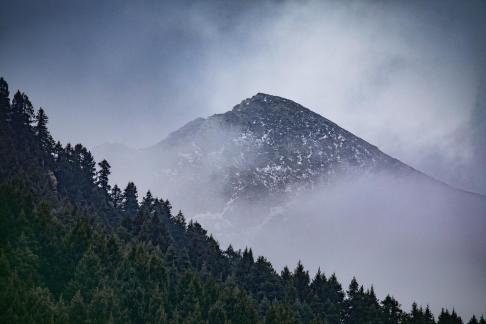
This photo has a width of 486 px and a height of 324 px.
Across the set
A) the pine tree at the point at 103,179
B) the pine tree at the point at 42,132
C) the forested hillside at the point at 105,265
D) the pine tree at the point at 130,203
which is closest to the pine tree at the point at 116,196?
the forested hillside at the point at 105,265

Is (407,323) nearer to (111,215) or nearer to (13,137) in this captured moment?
(111,215)

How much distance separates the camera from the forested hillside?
194ft

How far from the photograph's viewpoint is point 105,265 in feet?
235

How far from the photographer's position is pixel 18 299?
5012 centimetres

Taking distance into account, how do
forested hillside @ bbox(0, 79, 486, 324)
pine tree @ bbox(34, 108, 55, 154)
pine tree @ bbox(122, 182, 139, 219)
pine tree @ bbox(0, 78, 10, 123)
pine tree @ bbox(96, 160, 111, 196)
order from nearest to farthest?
forested hillside @ bbox(0, 79, 486, 324)
pine tree @ bbox(0, 78, 10, 123)
pine tree @ bbox(34, 108, 55, 154)
pine tree @ bbox(122, 182, 139, 219)
pine tree @ bbox(96, 160, 111, 196)

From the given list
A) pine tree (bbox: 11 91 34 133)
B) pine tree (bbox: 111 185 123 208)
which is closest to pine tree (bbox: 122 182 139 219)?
pine tree (bbox: 111 185 123 208)

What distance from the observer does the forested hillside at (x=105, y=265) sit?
59.2 meters

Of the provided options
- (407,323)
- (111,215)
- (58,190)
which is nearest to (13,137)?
(58,190)

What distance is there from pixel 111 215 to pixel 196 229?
1921cm

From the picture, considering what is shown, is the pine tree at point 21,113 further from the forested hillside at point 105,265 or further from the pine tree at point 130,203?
the pine tree at point 130,203

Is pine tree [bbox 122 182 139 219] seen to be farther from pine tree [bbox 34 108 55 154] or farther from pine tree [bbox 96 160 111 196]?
pine tree [bbox 34 108 55 154]

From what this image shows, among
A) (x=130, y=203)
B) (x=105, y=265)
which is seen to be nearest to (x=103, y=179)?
(x=130, y=203)

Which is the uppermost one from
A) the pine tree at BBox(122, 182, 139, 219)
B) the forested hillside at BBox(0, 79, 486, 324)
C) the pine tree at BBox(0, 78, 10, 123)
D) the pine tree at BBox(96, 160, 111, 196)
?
the pine tree at BBox(0, 78, 10, 123)

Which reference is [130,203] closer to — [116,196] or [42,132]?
[116,196]
